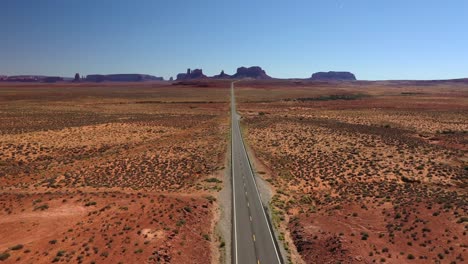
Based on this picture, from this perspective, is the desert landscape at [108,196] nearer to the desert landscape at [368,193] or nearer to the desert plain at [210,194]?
the desert plain at [210,194]

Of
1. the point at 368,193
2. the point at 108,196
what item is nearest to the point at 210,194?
the point at 108,196

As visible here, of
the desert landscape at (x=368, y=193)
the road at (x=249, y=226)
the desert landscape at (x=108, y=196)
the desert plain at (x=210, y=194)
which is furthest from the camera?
the desert landscape at (x=368, y=193)

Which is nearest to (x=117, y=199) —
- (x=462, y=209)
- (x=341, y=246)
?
(x=341, y=246)

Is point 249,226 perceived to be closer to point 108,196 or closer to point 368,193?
point 368,193

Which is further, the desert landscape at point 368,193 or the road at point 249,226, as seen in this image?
the desert landscape at point 368,193

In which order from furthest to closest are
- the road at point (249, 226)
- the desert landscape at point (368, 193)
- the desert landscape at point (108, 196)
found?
the desert landscape at point (368, 193), the desert landscape at point (108, 196), the road at point (249, 226)

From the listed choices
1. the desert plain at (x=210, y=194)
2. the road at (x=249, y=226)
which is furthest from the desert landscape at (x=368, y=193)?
the road at (x=249, y=226)

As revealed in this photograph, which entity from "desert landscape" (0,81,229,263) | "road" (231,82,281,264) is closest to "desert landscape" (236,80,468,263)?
"road" (231,82,281,264)
